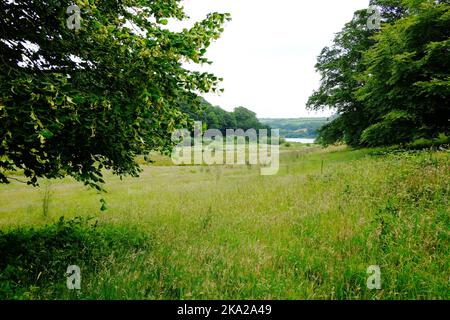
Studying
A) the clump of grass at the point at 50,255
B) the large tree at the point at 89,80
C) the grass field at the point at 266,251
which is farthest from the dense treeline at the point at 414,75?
the clump of grass at the point at 50,255

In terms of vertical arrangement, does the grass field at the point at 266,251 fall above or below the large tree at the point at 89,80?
below

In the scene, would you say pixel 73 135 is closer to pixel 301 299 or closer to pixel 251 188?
pixel 301 299

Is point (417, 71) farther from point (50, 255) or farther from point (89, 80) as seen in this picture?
point (50, 255)

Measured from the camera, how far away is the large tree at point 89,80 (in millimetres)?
3502

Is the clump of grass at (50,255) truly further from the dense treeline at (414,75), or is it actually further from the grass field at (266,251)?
the dense treeline at (414,75)

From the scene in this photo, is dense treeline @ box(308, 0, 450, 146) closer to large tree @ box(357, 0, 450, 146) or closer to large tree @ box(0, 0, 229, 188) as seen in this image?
large tree @ box(357, 0, 450, 146)

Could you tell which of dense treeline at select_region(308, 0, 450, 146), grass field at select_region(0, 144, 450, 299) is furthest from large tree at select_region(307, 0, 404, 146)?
grass field at select_region(0, 144, 450, 299)

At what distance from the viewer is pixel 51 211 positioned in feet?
39.1

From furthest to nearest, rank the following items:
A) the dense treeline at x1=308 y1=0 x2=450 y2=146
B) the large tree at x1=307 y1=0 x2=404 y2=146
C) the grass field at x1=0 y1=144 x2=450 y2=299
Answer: the large tree at x1=307 y1=0 x2=404 y2=146
the dense treeline at x1=308 y1=0 x2=450 y2=146
the grass field at x1=0 y1=144 x2=450 y2=299

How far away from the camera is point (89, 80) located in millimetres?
4469

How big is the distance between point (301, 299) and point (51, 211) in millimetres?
11620

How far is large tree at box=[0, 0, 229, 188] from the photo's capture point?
3.50 metres

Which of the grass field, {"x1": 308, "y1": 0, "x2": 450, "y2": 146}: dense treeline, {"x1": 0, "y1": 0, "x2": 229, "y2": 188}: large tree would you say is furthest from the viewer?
{"x1": 308, "y1": 0, "x2": 450, "y2": 146}: dense treeline
